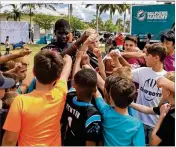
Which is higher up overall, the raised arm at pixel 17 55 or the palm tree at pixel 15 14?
the palm tree at pixel 15 14

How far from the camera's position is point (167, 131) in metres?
2.09

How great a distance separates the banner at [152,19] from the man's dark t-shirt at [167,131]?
10829 mm

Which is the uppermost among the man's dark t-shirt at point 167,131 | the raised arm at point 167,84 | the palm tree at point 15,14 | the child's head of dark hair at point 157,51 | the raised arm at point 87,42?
the palm tree at point 15,14

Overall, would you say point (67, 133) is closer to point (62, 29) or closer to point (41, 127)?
point (41, 127)

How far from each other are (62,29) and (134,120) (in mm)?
1446

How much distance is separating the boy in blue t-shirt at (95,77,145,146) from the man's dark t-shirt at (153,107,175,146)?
0.13 metres

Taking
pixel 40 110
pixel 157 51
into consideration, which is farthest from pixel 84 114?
pixel 157 51

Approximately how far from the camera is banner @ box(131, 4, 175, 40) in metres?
12.9

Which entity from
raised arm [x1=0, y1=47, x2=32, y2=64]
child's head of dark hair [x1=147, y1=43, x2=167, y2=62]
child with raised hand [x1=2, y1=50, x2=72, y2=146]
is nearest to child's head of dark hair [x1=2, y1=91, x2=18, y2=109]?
raised arm [x1=0, y1=47, x2=32, y2=64]

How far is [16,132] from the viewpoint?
2.04 m

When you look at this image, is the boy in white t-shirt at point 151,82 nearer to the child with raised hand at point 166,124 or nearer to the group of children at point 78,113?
the group of children at point 78,113

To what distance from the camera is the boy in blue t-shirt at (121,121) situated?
212 centimetres

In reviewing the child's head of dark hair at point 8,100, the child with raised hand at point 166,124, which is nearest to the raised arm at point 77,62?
the child's head of dark hair at point 8,100

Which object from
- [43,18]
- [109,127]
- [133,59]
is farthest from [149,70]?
[43,18]
